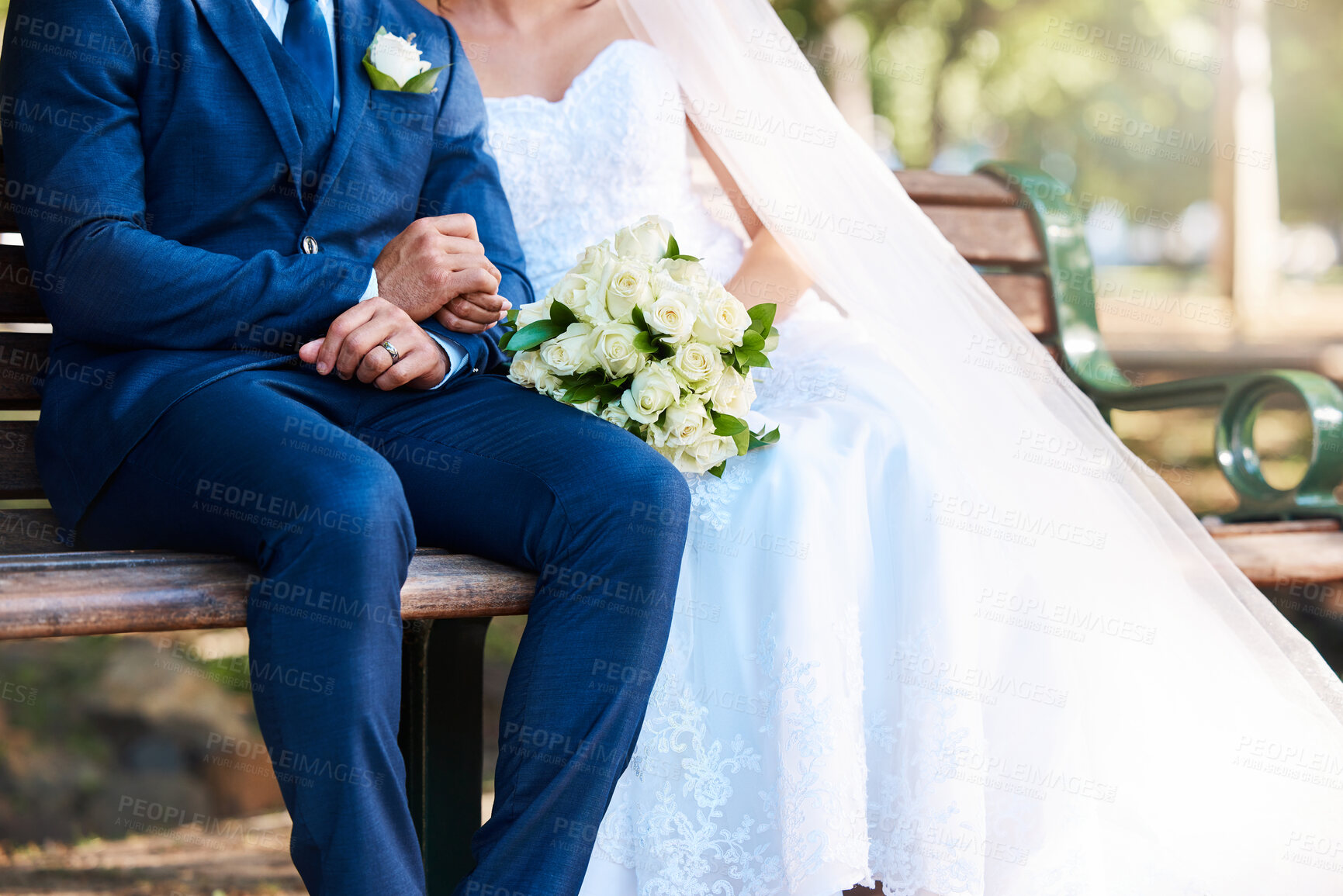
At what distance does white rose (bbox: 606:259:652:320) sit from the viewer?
1.89 meters

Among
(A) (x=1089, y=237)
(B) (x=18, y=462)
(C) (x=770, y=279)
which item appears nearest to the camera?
(B) (x=18, y=462)

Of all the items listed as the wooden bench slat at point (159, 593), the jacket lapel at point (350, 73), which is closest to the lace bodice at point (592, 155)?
the jacket lapel at point (350, 73)

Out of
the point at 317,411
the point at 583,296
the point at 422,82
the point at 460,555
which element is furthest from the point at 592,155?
the point at 460,555

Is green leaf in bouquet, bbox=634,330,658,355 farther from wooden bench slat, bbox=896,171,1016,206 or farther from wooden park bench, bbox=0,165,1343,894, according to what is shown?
wooden bench slat, bbox=896,171,1016,206

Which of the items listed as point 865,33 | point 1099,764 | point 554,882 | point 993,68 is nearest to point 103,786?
point 554,882

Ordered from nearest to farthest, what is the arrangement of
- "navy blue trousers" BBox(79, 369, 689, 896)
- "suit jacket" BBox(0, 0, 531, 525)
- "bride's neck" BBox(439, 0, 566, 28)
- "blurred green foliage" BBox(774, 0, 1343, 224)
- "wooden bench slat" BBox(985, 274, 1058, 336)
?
1. "navy blue trousers" BBox(79, 369, 689, 896)
2. "suit jacket" BBox(0, 0, 531, 525)
3. "bride's neck" BBox(439, 0, 566, 28)
4. "wooden bench slat" BBox(985, 274, 1058, 336)
5. "blurred green foliage" BBox(774, 0, 1343, 224)

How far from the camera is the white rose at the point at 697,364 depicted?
6.15 ft

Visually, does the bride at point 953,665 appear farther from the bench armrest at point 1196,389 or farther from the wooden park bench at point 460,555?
the bench armrest at point 1196,389

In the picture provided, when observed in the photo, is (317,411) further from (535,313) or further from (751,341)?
(751,341)

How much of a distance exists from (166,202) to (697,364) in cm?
93

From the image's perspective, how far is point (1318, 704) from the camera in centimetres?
215

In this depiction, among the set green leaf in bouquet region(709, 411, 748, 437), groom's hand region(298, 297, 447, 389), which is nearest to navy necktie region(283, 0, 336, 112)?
groom's hand region(298, 297, 447, 389)

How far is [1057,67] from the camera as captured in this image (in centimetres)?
1263

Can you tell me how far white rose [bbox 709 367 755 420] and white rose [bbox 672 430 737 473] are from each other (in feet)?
0.15
